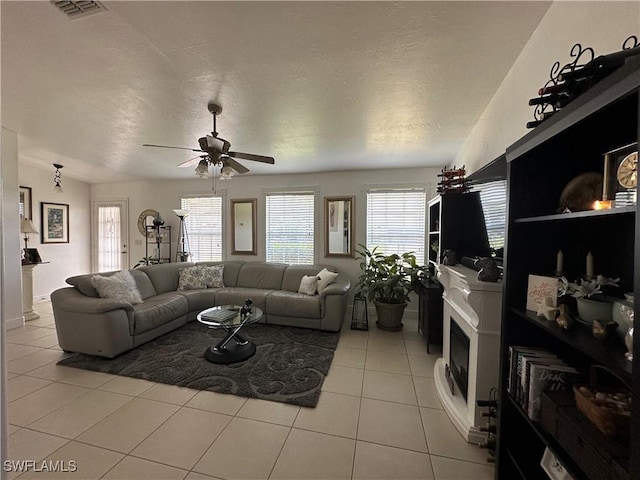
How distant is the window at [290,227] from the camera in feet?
16.2

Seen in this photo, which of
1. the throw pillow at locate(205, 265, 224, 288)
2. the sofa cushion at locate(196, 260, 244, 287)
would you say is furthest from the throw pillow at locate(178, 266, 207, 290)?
the sofa cushion at locate(196, 260, 244, 287)

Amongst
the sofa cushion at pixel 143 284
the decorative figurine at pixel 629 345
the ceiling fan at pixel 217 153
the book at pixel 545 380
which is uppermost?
the ceiling fan at pixel 217 153

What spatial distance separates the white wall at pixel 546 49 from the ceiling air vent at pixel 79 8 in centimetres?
243

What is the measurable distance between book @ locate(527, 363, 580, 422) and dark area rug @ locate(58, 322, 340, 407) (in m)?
1.55

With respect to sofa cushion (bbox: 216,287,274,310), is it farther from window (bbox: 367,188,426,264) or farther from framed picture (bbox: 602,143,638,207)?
framed picture (bbox: 602,143,638,207)

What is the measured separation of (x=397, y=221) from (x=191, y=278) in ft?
→ 11.9

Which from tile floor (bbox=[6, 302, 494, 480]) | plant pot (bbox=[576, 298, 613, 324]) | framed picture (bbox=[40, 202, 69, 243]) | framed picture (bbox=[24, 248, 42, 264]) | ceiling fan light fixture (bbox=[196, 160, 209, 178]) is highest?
ceiling fan light fixture (bbox=[196, 160, 209, 178])

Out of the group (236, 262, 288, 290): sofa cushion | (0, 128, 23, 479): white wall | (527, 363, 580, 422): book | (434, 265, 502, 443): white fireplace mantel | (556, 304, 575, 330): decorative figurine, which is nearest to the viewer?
(556, 304, 575, 330): decorative figurine

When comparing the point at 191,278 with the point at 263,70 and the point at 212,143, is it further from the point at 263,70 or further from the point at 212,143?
the point at 263,70

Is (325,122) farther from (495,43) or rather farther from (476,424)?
(476,424)

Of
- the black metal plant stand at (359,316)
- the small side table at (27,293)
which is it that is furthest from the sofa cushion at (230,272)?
the small side table at (27,293)

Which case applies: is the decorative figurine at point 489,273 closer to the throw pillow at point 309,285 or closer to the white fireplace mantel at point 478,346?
the white fireplace mantel at point 478,346

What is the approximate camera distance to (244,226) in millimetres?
5242

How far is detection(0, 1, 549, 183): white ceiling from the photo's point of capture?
152 cm
